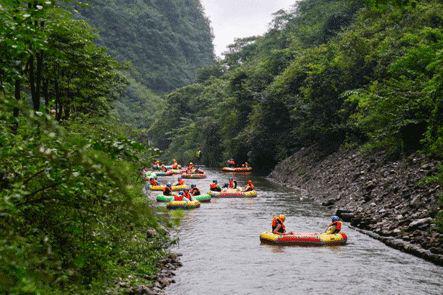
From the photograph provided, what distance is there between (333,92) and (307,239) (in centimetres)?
1625

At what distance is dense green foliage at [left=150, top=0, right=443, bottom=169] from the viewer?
61.9 ft

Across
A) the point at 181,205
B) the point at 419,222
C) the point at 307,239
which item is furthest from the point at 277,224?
the point at 181,205

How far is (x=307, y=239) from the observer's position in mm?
15398

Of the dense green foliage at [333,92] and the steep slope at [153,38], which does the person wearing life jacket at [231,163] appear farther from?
the steep slope at [153,38]

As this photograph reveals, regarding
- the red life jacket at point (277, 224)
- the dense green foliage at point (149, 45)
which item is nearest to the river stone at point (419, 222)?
the red life jacket at point (277, 224)

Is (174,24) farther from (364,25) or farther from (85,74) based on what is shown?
(85,74)

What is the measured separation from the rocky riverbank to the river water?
2.10 feet

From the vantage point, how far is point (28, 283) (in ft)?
9.53

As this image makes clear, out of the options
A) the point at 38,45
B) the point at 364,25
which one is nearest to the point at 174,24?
the point at 364,25

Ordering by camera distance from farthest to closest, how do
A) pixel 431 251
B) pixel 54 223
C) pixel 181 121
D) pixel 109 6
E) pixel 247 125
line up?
pixel 109 6, pixel 181 121, pixel 247 125, pixel 431 251, pixel 54 223

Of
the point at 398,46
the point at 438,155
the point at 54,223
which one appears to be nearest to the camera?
the point at 54,223

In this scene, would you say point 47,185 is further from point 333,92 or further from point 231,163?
point 231,163

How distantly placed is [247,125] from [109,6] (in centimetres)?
6104

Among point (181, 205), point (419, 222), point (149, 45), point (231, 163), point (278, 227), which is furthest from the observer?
point (149, 45)
